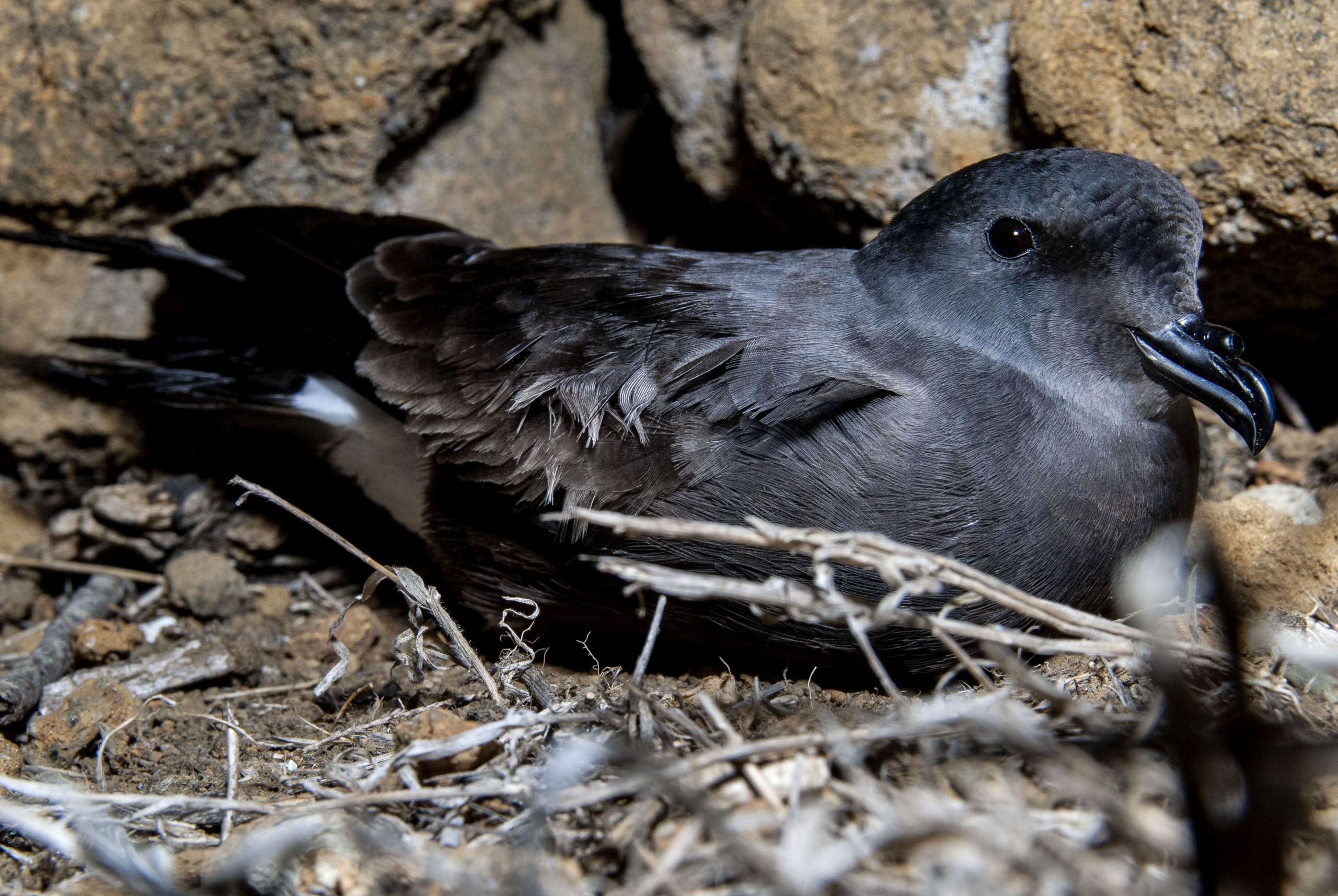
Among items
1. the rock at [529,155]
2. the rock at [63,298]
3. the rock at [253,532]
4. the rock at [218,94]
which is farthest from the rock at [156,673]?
the rock at [529,155]

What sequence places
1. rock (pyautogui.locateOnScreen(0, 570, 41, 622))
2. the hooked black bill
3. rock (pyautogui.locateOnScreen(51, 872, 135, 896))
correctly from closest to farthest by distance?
1. rock (pyautogui.locateOnScreen(51, 872, 135, 896))
2. the hooked black bill
3. rock (pyautogui.locateOnScreen(0, 570, 41, 622))

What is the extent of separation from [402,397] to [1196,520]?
2.17m

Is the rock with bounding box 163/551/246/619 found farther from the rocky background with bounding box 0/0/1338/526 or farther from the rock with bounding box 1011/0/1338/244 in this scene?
the rock with bounding box 1011/0/1338/244

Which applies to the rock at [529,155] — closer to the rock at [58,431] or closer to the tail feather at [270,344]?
the tail feather at [270,344]

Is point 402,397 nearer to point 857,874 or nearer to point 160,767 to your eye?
point 160,767

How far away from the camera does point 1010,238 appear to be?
2391 millimetres

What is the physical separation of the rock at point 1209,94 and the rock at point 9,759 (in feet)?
A: 10.3

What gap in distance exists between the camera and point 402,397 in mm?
2717

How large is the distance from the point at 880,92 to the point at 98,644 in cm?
285

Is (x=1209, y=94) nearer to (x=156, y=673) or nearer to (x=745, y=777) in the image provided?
(x=745, y=777)

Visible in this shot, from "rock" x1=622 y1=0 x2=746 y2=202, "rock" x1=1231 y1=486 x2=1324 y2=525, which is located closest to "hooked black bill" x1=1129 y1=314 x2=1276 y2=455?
"rock" x1=1231 y1=486 x2=1324 y2=525

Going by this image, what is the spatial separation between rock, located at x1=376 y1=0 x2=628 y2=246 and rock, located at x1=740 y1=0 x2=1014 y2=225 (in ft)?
3.20

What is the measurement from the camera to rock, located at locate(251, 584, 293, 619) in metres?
3.21

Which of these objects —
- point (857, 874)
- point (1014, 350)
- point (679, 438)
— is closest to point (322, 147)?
point (679, 438)
